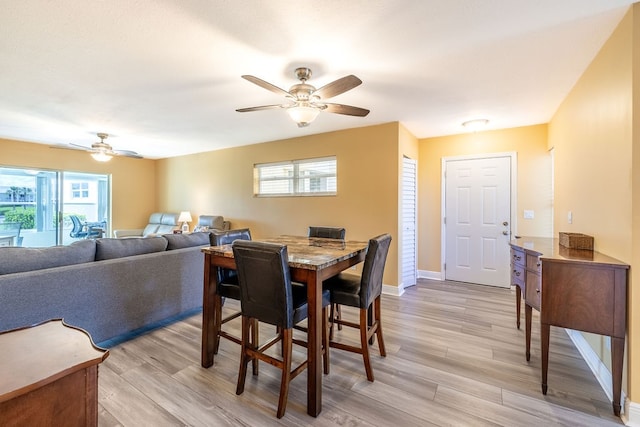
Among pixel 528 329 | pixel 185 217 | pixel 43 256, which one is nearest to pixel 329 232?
pixel 528 329

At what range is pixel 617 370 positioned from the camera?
1.68 meters

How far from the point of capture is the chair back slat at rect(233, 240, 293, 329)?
167 cm

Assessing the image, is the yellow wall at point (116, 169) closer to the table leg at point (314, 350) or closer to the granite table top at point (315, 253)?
the granite table top at point (315, 253)

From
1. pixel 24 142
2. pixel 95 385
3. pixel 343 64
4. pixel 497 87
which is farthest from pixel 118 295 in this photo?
pixel 24 142

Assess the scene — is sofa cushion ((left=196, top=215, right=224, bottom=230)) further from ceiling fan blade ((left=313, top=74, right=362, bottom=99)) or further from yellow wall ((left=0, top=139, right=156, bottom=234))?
ceiling fan blade ((left=313, top=74, right=362, bottom=99))

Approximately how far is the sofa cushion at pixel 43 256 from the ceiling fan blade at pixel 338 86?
2.40 metres

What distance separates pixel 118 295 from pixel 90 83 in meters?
2.07

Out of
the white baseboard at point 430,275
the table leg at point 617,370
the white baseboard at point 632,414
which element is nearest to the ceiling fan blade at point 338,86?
the table leg at point 617,370

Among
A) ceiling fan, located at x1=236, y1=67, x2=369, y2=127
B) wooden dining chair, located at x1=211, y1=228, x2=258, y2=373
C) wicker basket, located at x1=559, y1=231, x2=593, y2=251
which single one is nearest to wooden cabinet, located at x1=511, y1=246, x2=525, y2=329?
wicker basket, located at x1=559, y1=231, x2=593, y2=251

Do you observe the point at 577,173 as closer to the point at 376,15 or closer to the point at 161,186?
the point at 376,15

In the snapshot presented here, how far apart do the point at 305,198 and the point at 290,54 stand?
2.79m

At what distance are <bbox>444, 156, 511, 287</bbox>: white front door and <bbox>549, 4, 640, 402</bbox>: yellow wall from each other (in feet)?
4.45

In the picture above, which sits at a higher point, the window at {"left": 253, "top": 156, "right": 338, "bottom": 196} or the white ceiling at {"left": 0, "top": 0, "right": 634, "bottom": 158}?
the white ceiling at {"left": 0, "top": 0, "right": 634, "bottom": 158}

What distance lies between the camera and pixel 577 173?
8.50 feet
